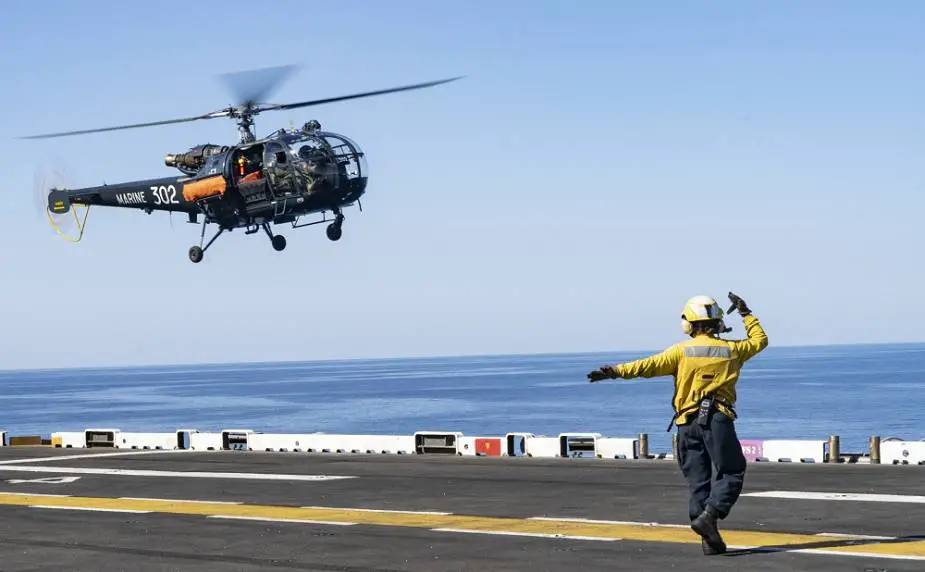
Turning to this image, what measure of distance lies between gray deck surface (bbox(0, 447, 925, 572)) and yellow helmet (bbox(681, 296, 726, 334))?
228cm

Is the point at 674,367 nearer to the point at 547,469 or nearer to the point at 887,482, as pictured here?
the point at 887,482

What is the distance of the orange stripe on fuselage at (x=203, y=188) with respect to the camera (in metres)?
41.0

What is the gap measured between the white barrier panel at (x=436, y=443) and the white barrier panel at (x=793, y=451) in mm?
7957

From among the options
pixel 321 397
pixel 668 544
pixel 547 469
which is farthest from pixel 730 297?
pixel 321 397

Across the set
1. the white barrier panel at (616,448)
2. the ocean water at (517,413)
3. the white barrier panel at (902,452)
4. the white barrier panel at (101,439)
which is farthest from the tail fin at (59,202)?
the ocean water at (517,413)

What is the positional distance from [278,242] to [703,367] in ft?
101

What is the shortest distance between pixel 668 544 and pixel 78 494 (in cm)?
1271

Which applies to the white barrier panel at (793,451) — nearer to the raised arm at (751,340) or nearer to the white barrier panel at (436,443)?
the white barrier panel at (436,443)

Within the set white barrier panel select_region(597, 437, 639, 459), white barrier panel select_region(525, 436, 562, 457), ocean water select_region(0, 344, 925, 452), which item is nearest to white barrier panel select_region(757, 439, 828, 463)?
white barrier panel select_region(597, 437, 639, 459)

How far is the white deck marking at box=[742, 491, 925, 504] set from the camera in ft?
59.0

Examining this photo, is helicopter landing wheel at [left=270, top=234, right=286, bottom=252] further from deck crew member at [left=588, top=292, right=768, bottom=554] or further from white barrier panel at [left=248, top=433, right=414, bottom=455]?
deck crew member at [left=588, top=292, right=768, bottom=554]

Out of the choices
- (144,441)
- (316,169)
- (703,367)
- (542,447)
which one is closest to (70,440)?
(144,441)

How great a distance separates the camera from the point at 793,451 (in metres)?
27.0

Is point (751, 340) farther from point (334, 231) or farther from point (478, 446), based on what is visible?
point (334, 231)
